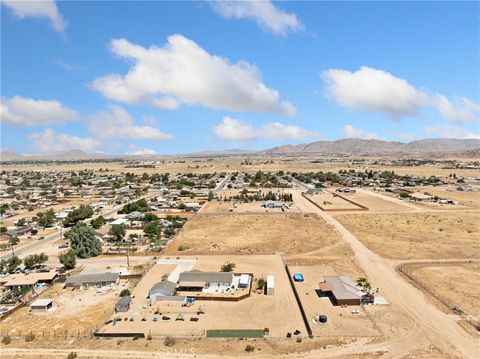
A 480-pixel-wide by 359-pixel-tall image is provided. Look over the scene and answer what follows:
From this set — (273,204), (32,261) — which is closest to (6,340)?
(32,261)

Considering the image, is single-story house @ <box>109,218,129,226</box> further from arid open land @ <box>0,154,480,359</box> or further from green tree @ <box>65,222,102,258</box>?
green tree @ <box>65,222,102,258</box>

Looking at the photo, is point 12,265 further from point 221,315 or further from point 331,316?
point 331,316

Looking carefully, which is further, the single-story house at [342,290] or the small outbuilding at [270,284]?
the small outbuilding at [270,284]

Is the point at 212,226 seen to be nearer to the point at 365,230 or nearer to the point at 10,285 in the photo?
the point at 365,230

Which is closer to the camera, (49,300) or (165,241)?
(49,300)

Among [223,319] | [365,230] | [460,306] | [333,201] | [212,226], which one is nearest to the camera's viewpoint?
[223,319]

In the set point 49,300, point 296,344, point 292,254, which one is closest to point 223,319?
point 296,344

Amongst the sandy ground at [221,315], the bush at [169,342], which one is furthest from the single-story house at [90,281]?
the bush at [169,342]

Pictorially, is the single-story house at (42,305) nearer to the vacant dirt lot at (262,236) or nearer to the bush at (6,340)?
the bush at (6,340)
